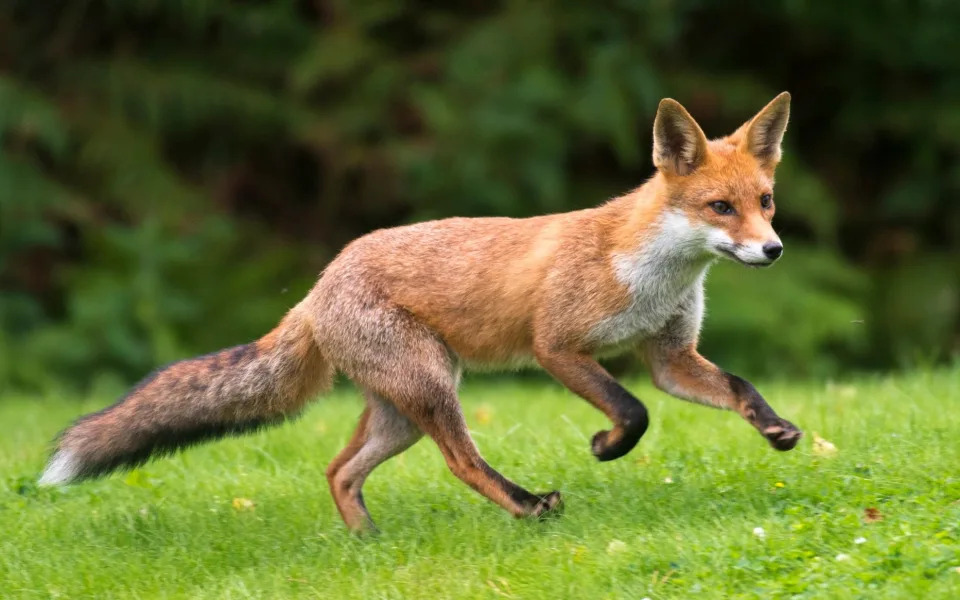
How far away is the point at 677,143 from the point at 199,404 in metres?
2.46

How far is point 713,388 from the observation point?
5.15 m

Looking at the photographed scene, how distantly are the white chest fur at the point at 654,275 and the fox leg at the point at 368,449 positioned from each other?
102 centimetres

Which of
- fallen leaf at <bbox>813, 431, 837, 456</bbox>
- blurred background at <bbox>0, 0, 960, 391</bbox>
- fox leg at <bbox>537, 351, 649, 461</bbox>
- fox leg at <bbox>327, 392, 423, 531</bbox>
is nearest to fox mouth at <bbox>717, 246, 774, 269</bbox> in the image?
fox leg at <bbox>537, 351, 649, 461</bbox>

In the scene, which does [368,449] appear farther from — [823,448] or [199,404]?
[823,448]

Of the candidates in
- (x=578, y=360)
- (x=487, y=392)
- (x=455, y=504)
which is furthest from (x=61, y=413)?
(x=578, y=360)

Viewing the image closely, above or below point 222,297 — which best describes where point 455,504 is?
above

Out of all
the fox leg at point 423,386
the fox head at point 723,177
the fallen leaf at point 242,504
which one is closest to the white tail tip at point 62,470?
the fallen leaf at point 242,504

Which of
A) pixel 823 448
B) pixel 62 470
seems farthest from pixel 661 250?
pixel 62 470

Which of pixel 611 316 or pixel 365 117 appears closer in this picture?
pixel 611 316

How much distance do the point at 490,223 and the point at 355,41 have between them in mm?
7082

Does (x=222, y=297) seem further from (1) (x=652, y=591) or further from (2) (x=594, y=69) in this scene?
(1) (x=652, y=591)

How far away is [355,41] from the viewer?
12.2m

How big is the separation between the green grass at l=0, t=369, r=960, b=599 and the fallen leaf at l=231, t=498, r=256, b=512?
1.7 inches

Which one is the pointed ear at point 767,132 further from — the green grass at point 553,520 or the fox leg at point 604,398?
the green grass at point 553,520
